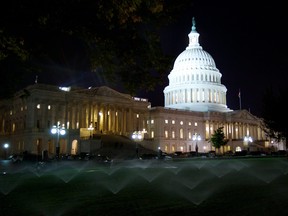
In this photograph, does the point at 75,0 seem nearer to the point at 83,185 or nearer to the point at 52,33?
the point at 52,33

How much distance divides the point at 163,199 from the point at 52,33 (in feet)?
25.9

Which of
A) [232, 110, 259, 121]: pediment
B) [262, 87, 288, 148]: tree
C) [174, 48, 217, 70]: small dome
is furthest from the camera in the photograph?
[174, 48, 217, 70]: small dome

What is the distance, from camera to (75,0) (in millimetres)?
11953

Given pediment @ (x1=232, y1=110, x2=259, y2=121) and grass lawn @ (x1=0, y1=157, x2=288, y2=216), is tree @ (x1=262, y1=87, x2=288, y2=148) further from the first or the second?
pediment @ (x1=232, y1=110, x2=259, y2=121)

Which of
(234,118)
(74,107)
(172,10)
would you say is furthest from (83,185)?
(234,118)

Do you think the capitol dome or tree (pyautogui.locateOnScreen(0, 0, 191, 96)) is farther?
the capitol dome

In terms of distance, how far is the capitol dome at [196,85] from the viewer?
14462cm

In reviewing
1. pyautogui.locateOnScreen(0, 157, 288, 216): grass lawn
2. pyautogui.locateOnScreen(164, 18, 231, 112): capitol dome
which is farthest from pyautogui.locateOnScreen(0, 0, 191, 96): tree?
pyautogui.locateOnScreen(164, 18, 231, 112): capitol dome

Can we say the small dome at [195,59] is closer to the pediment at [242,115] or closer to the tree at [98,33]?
the pediment at [242,115]

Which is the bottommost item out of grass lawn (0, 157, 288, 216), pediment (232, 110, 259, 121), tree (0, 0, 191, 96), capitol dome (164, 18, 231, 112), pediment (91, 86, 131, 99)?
grass lawn (0, 157, 288, 216)

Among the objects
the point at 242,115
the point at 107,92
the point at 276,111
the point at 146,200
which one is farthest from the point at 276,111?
the point at 242,115

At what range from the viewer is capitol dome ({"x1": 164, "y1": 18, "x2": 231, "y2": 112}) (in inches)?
5694

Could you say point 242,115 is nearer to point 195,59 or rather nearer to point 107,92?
point 195,59

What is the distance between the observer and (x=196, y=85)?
14538 centimetres
